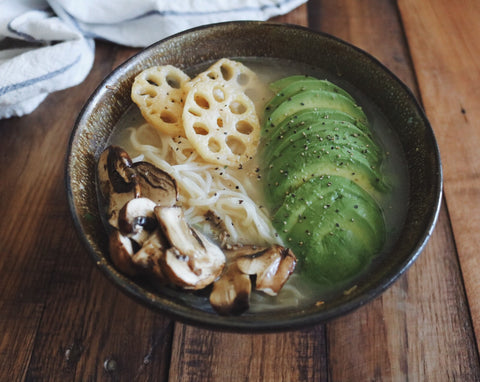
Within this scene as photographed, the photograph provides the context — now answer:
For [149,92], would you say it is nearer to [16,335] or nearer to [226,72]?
[226,72]

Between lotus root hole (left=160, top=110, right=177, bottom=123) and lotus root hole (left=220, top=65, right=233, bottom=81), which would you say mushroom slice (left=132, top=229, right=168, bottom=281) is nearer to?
lotus root hole (left=160, top=110, right=177, bottom=123)

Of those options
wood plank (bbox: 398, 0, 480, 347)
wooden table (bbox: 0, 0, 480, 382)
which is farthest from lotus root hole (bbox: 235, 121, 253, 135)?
wood plank (bbox: 398, 0, 480, 347)

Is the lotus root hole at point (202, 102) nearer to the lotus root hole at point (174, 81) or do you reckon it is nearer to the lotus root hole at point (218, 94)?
the lotus root hole at point (218, 94)

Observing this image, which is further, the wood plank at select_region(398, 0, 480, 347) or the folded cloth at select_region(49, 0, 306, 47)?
the folded cloth at select_region(49, 0, 306, 47)

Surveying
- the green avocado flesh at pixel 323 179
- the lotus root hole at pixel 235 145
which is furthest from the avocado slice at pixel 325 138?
the lotus root hole at pixel 235 145

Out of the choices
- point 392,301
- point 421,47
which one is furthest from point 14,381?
point 421,47

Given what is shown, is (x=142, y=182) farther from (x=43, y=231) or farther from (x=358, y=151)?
(x=358, y=151)
